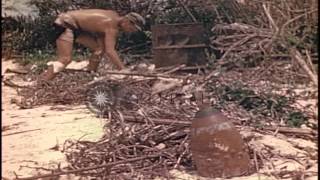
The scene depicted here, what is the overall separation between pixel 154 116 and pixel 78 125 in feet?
4.09

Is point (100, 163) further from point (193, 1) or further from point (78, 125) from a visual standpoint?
point (193, 1)

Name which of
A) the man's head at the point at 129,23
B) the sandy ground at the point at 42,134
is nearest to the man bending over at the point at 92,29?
the man's head at the point at 129,23

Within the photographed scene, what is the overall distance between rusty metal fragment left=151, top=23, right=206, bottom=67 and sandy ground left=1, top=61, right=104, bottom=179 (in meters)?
3.19

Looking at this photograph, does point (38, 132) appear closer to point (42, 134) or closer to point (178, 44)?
point (42, 134)

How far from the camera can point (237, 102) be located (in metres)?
8.57

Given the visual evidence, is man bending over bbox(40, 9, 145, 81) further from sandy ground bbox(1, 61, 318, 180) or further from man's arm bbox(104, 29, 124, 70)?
sandy ground bbox(1, 61, 318, 180)

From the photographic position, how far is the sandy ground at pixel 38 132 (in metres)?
7.09

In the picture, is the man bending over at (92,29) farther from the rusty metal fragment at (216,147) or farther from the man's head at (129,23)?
the rusty metal fragment at (216,147)

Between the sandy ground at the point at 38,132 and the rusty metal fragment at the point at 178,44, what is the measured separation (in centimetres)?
319

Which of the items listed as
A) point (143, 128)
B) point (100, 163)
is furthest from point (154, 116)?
point (100, 163)

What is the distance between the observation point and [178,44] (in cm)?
1278

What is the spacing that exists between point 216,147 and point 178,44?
6.77 m

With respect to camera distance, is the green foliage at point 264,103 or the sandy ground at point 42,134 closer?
the sandy ground at point 42,134

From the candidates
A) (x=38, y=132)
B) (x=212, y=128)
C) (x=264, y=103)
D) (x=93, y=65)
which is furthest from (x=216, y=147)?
(x=93, y=65)
